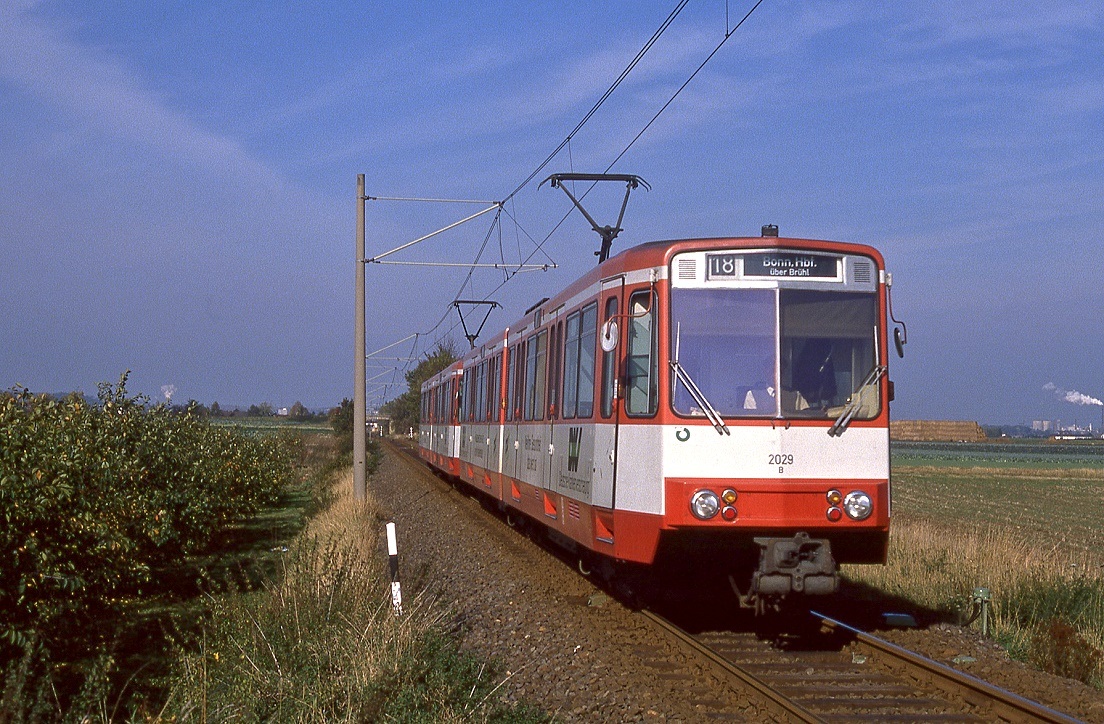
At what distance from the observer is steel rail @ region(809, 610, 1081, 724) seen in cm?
655

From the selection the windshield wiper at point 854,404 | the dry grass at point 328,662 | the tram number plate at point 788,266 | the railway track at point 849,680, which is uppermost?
the tram number plate at point 788,266

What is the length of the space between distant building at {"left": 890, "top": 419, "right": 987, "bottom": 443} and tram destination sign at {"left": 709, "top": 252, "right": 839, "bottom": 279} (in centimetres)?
11226

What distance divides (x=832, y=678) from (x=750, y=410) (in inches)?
79.1

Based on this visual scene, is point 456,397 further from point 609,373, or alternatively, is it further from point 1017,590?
point 609,373

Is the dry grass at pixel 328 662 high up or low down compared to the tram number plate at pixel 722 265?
down

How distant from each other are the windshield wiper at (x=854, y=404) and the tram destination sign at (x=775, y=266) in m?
0.79

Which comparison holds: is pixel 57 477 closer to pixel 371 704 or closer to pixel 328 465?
pixel 371 704

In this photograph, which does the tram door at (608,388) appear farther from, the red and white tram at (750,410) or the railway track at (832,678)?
the railway track at (832,678)

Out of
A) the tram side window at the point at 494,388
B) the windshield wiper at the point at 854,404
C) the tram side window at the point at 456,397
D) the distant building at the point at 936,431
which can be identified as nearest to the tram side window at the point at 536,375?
the tram side window at the point at 494,388

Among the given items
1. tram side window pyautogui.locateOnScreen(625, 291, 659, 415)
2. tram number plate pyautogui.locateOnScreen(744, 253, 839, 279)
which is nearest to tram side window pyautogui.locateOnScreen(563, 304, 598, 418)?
tram side window pyautogui.locateOnScreen(625, 291, 659, 415)

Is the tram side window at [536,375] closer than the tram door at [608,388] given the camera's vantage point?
No

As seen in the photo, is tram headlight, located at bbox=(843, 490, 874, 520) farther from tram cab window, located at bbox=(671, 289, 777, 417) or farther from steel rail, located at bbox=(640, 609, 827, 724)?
steel rail, located at bbox=(640, 609, 827, 724)

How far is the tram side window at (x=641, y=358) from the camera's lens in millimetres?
8906

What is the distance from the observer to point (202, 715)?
19.0ft
